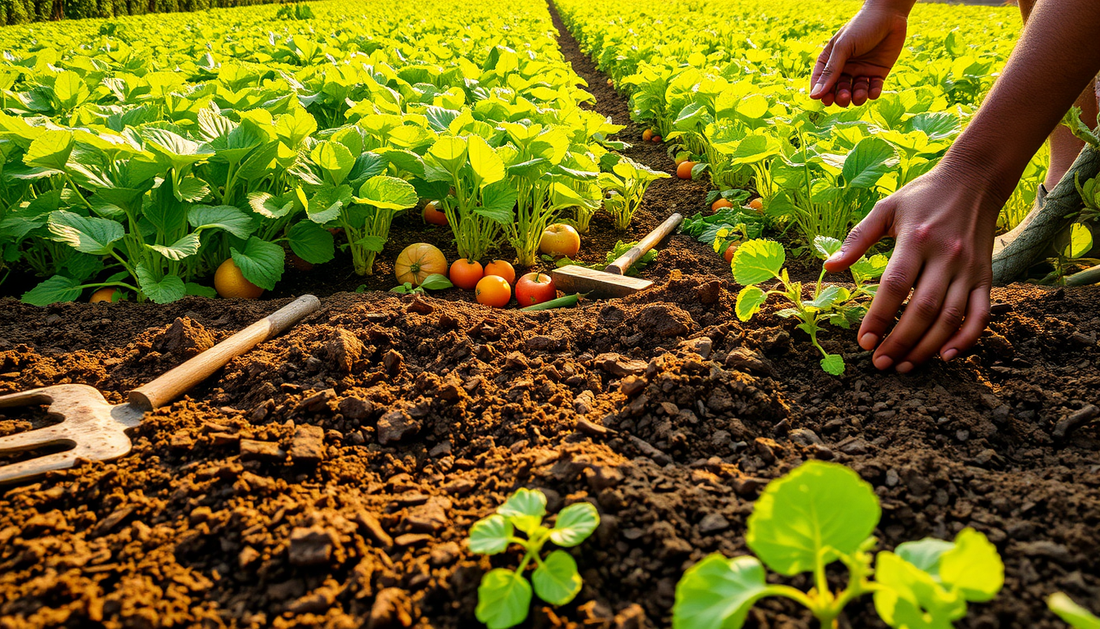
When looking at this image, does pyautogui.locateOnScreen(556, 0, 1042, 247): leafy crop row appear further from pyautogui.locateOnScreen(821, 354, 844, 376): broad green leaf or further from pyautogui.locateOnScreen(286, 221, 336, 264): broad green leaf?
pyautogui.locateOnScreen(286, 221, 336, 264): broad green leaf

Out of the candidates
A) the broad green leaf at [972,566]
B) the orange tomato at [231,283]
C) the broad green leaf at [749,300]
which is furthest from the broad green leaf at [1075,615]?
the orange tomato at [231,283]

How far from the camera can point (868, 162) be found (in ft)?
7.98

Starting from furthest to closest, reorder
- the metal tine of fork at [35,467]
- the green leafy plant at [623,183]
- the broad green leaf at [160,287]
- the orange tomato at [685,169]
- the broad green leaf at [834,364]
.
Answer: the orange tomato at [685,169]
the green leafy plant at [623,183]
the broad green leaf at [160,287]
the broad green leaf at [834,364]
the metal tine of fork at [35,467]

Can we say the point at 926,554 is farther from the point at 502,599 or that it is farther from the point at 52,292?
the point at 52,292

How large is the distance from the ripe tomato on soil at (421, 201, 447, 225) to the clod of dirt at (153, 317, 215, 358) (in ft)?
5.09

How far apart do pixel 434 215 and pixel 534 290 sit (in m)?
1.09

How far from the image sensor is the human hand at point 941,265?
146 centimetres

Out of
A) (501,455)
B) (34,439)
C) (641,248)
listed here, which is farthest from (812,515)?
(641,248)

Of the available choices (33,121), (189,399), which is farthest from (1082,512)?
(33,121)

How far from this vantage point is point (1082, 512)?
1097mm

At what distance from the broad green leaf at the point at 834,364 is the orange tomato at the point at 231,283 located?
216 cm

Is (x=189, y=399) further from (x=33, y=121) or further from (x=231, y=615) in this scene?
(x=33, y=121)

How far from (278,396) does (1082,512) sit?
1.71m

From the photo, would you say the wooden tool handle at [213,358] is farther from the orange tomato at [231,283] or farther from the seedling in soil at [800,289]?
the seedling in soil at [800,289]
